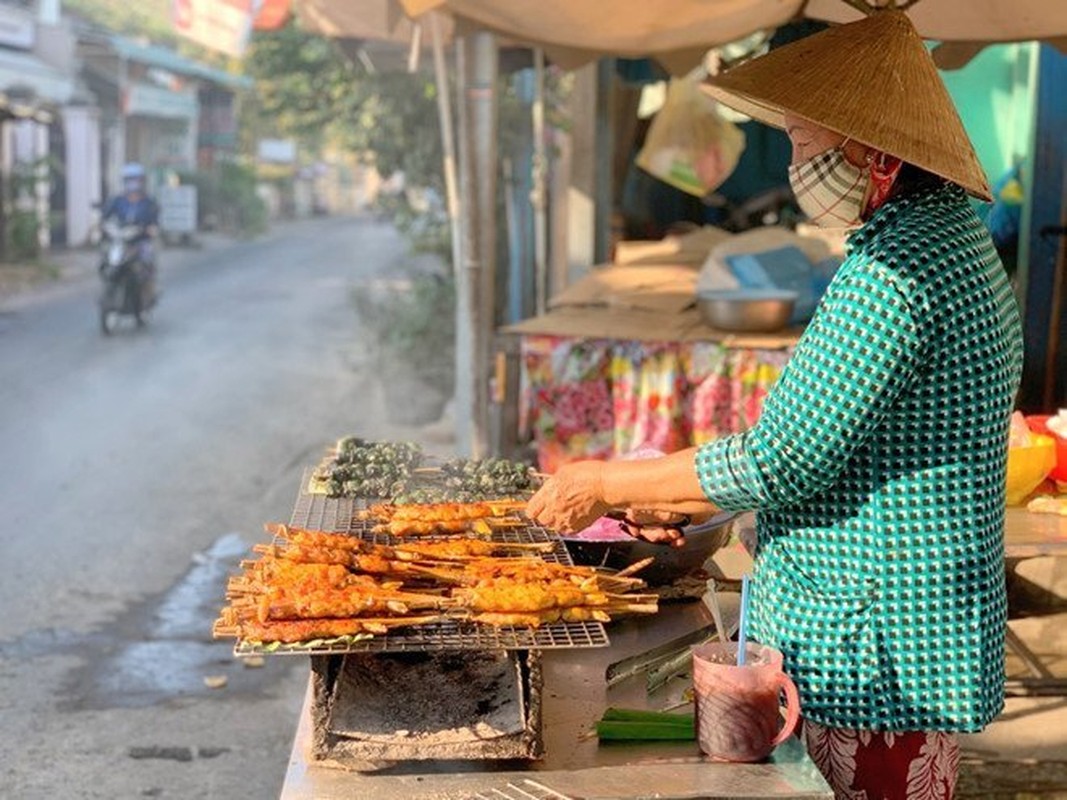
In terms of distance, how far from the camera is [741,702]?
2.48 metres

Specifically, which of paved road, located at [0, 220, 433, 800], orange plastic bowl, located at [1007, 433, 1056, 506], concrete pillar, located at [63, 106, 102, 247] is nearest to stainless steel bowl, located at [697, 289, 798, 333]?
orange plastic bowl, located at [1007, 433, 1056, 506]

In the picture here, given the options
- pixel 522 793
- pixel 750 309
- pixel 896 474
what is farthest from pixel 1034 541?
pixel 750 309

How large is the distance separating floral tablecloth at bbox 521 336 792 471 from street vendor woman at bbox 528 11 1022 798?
12.3 feet

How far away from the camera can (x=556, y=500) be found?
284 centimetres

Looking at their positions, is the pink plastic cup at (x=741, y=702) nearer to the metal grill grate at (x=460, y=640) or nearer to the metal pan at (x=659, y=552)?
the metal grill grate at (x=460, y=640)

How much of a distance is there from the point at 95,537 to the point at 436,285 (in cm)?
489

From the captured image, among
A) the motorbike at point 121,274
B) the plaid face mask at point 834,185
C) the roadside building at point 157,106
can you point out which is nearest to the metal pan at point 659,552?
the plaid face mask at point 834,185

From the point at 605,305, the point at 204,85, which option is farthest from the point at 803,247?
the point at 204,85

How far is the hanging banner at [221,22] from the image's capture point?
1003 cm

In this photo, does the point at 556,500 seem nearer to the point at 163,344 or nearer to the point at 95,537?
the point at 95,537

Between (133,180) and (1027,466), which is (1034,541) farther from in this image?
(133,180)

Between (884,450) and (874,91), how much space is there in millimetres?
676

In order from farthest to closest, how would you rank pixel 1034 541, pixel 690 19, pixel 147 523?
pixel 147 523 → pixel 690 19 → pixel 1034 541

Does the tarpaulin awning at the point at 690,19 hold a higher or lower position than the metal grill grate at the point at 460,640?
higher
